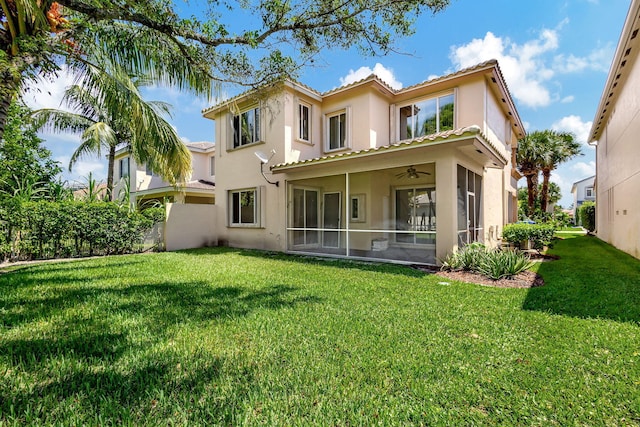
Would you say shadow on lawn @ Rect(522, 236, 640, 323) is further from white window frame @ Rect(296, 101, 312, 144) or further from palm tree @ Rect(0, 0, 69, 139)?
white window frame @ Rect(296, 101, 312, 144)

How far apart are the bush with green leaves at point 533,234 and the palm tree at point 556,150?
57.9 feet

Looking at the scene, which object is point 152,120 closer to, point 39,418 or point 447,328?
point 39,418

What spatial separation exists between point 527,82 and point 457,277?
14445mm

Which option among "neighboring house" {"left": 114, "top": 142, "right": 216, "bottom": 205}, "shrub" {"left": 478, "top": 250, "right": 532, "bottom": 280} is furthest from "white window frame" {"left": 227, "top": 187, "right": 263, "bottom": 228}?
"shrub" {"left": 478, "top": 250, "right": 532, "bottom": 280}

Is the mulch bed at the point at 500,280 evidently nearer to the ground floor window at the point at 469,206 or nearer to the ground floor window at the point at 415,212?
the ground floor window at the point at 469,206

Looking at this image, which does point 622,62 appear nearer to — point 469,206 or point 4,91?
point 469,206

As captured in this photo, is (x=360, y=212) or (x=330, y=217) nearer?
(x=360, y=212)

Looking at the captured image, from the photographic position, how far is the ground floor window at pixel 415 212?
11867mm

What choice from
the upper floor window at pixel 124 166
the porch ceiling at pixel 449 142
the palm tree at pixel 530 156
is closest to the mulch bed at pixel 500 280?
the porch ceiling at pixel 449 142

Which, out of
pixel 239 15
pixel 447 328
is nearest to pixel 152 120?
pixel 239 15

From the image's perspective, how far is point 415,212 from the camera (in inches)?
512

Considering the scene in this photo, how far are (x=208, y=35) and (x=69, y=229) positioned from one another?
379 inches

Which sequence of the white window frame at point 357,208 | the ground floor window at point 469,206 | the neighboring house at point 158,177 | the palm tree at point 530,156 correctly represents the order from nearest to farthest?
1. the ground floor window at point 469,206
2. the white window frame at point 357,208
3. the neighboring house at point 158,177
4. the palm tree at point 530,156

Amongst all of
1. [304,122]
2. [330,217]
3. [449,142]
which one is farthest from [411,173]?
[304,122]
